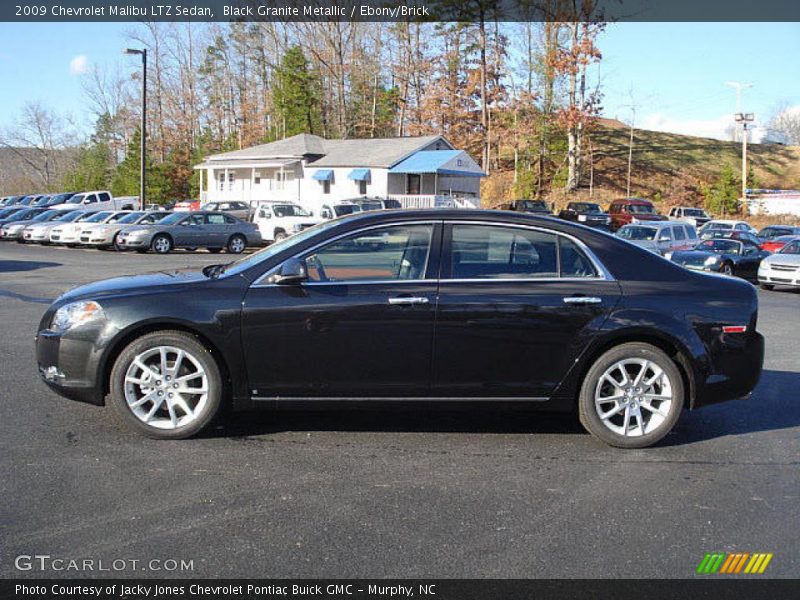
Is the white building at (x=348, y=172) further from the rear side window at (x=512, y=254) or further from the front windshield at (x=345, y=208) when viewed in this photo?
the rear side window at (x=512, y=254)

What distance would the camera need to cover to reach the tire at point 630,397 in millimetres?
5293

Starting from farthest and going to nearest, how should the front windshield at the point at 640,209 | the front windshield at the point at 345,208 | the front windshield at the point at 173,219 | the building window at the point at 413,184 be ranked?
the building window at the point at 413,184, the front windshield at the point at 640,209, the front windshield at the point at 345,208, the front windshield at the point at 173,219

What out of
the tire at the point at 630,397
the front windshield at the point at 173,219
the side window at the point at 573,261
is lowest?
the tire at the point at 630,397

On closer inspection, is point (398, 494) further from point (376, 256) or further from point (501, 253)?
point (501, 253)

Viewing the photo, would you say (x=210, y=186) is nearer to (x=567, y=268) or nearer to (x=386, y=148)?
(x=386, y=148)

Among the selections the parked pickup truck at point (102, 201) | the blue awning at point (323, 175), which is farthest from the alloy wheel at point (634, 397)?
the blue awning at point (323, 175)

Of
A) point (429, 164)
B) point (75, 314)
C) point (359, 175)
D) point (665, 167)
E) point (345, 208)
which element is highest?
point (665, 167)

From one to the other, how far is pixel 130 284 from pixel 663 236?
2003cm

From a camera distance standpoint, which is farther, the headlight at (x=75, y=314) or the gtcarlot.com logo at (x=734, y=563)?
the headlight at (x=75, y=314)

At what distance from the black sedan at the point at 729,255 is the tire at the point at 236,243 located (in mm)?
15036

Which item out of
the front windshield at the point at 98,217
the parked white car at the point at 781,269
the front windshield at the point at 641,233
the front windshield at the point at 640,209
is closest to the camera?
the parked white car at the point at 781,269

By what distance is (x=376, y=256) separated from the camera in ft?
17.6

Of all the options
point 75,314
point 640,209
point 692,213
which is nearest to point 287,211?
point 640,209

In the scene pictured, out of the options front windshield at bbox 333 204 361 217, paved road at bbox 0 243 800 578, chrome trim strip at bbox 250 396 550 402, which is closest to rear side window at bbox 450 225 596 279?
chrome trim strip at bbox 250 396 550 402
